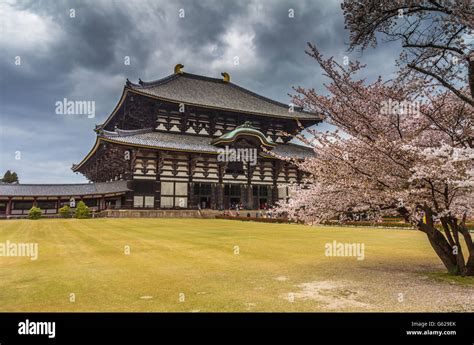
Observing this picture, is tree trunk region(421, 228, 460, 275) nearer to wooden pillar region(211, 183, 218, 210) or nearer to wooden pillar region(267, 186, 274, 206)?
wooden pillar region(211, 183, 218, 210)

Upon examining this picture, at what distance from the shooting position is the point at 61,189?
40.9 metres

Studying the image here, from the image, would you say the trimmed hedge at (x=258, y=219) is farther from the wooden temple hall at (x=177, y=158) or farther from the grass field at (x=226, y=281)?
the grass field at (x=226, y=281)

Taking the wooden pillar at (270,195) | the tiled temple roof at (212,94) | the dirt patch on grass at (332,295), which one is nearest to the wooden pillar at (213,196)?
the wooden pillar at (270,195)

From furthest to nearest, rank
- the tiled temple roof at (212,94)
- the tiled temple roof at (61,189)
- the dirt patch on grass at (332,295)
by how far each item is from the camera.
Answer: the tiled temple roof at (212,94), the tiled temple roof at (61,189), the dirt patch on grass at (332,295)

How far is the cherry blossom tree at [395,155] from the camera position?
782 cm

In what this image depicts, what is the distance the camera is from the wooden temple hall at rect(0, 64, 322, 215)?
37438 mm

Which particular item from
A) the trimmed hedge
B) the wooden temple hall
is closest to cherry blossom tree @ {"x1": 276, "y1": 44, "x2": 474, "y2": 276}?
the trimmed hedge

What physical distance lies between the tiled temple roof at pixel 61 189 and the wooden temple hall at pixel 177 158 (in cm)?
9

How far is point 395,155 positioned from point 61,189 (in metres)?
40.3

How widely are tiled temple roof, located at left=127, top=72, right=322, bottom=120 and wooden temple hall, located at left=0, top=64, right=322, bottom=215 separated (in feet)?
0.58

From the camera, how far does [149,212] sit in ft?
115

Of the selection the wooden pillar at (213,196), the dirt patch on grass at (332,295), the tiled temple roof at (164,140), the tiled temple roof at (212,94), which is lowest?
the dirt patch on grass at (332,295)
